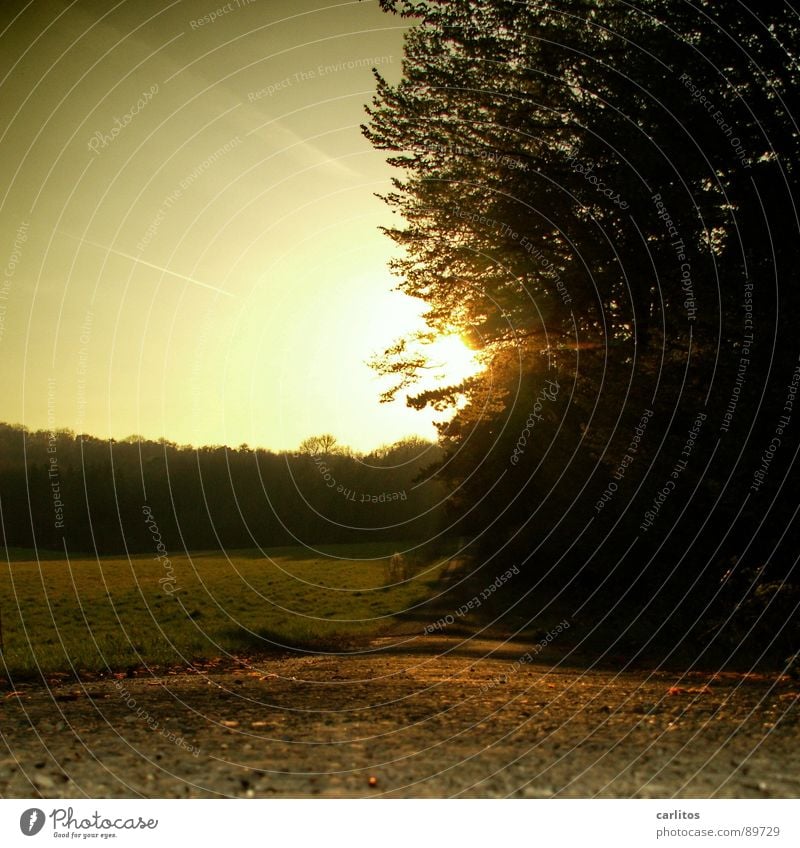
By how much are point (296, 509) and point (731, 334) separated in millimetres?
55409

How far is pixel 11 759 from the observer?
6.91 m

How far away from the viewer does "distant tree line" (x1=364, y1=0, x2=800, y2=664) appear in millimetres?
14359

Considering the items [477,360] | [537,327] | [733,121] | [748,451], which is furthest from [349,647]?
[733,121]

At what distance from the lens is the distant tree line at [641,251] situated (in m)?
14.4
